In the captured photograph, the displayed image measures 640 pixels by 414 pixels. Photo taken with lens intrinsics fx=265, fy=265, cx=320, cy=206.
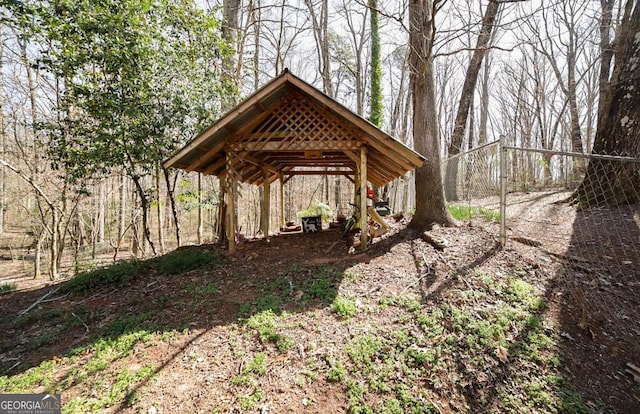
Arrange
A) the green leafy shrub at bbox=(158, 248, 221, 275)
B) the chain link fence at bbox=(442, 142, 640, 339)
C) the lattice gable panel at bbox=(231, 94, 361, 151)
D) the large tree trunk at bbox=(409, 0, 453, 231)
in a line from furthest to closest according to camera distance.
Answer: the large tree trunk at bbox=(409, 0, 453, 231) → the lattice gable panel at bbox=(231, 94, 361, 151) → the green leafy shrub at bbox=(158, 248, 221, 275) → the chain link fence at bbox=(442, 142, 640, 339)

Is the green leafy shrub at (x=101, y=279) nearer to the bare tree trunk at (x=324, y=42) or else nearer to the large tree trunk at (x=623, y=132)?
the large tree trunk at (x=623, y=132)

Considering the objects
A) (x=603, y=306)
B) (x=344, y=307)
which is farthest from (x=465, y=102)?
(x=344, y=307)

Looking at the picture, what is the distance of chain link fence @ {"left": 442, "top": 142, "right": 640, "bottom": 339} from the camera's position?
2961mm

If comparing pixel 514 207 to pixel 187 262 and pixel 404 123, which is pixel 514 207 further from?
pixel 404 123

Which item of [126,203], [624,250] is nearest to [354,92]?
[126,203]

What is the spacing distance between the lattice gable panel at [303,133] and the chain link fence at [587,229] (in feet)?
8.62

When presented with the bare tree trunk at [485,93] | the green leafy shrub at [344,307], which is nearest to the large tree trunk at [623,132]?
the green leafy shrub at [344,307]

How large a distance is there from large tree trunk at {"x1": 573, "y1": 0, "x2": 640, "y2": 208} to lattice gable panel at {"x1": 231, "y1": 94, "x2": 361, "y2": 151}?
14.2 feet

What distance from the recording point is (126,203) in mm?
11234

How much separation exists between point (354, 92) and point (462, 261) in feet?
43.5

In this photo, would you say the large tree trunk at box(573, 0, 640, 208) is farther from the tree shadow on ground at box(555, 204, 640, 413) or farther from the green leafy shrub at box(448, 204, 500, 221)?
the green leafy shrub at box(448, 204, 500, 221)

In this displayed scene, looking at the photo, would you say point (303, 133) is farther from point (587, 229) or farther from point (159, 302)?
point (587, 229)

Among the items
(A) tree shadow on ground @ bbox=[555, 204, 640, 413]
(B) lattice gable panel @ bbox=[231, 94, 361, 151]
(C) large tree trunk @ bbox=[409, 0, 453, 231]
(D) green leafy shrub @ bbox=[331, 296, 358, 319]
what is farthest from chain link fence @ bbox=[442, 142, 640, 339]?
(B) lattice gable panel @ bbox=[231, 94, 361, 151]

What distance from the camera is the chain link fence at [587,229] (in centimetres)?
296
